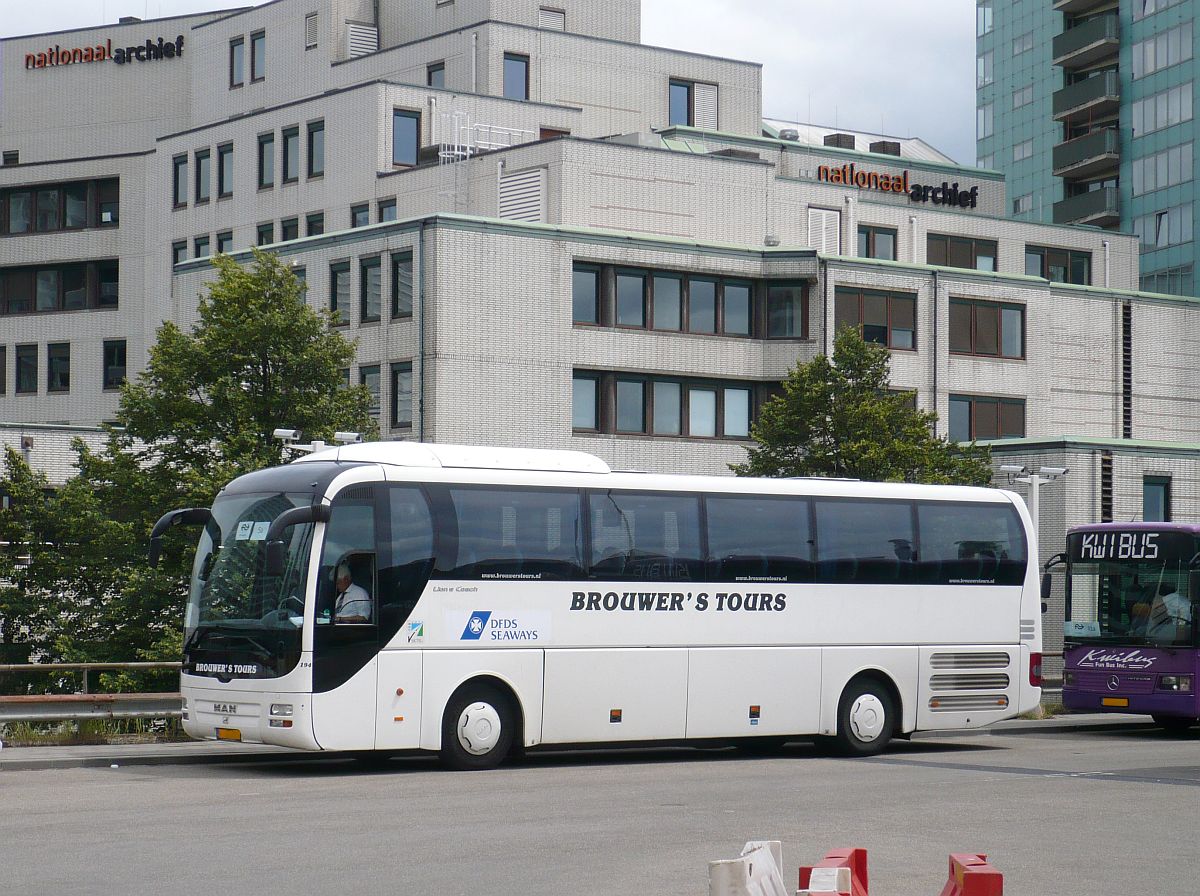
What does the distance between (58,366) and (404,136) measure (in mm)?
18558

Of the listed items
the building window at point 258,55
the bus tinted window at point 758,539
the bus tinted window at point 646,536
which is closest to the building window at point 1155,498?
the bus tinted window at point 758,539

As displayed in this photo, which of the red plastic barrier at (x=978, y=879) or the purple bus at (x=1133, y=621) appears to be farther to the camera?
the purple bus at (x=1133, y=621)

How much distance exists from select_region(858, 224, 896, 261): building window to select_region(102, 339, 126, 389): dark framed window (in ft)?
85.5

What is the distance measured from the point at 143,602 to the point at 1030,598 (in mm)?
14272

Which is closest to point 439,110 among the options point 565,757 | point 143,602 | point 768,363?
point 768,363

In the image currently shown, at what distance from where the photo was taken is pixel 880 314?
1896 inches

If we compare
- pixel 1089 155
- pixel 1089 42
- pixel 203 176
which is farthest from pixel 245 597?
pixel 1089 42

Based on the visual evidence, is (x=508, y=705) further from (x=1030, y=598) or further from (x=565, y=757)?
A: (x=1030, y=598)

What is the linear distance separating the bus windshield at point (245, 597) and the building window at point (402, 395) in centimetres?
2346

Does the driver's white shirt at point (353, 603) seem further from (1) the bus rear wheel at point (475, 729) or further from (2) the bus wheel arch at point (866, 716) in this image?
(2) the bus wheel arch at point (866, 716)

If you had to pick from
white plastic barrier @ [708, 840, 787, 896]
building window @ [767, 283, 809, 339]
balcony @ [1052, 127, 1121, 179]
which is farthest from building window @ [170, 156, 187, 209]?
white plastic barrier @ [708, 840, 787, 896]

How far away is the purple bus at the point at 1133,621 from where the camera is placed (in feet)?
85.4

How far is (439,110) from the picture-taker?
176 ft

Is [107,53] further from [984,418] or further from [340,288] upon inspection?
[984,418]
